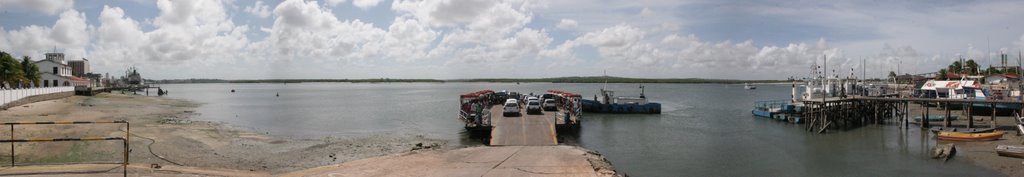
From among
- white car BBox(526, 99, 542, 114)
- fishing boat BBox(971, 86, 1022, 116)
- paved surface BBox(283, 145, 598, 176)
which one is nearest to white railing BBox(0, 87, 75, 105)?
white car BBox(526, 99, 542, 114)

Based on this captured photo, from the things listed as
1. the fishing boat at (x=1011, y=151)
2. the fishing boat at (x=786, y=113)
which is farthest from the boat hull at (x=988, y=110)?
the fishing boat at (x=1011, y=151)

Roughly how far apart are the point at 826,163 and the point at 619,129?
19241 millimetres

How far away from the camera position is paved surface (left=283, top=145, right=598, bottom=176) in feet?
66.4

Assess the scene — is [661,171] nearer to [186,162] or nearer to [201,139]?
[186,162]

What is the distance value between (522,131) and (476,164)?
1168cm

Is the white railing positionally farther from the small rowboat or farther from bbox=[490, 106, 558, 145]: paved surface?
the small rowboat

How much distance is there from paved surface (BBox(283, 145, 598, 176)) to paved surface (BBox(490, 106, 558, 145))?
365cm

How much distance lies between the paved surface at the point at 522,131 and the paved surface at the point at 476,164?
144 inches

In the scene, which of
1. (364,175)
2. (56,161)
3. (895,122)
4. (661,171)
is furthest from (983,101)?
(56,161)

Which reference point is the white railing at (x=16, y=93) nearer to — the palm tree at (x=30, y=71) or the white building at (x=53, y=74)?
the palm tree at (x=30, y=71)

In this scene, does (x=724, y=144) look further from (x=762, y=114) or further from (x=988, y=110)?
(x=988, y=110)

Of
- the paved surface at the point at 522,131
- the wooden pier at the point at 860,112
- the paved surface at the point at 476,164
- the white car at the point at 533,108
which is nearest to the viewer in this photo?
the paved surface at the point at 476,164

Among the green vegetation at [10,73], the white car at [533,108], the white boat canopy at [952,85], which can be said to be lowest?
the white car at [533,108]

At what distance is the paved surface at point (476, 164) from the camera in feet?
66.4
